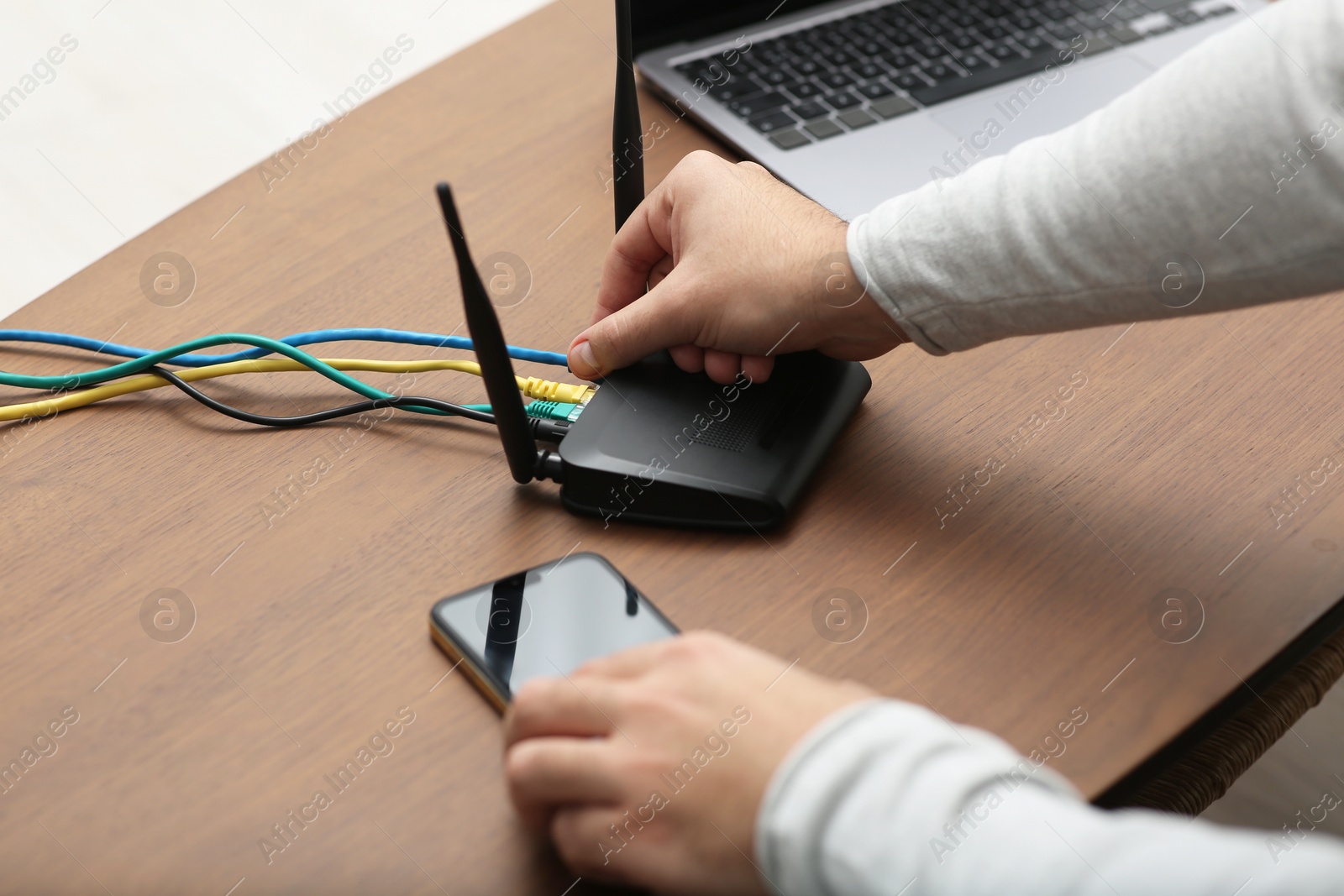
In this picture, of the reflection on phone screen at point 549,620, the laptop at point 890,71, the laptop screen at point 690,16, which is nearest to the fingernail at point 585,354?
the reflection on phone screen at point 549,620

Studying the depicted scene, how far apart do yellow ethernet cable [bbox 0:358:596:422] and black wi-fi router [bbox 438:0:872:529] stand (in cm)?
4

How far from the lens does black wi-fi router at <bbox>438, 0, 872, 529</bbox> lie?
0.60 metres

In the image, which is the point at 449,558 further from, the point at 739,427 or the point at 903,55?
the point at 903,55

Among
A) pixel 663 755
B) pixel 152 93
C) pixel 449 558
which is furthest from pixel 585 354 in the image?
pixel 152 93

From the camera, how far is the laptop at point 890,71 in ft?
2.83

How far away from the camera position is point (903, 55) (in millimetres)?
959

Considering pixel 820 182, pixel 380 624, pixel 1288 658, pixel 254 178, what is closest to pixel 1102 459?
pixel 1288 658

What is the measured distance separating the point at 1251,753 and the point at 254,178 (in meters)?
0.84

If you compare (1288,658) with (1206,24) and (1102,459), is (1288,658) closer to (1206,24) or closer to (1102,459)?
(1102,459)

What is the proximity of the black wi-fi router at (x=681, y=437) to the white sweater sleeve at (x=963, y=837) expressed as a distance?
183 millimetres

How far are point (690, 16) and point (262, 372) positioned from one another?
1.70 ft

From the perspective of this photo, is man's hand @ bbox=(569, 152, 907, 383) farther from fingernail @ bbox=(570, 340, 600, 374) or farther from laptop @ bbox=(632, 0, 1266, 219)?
laptop @ bbox=(632, 0, 1266, 219)

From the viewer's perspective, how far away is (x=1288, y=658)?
21.5 inches

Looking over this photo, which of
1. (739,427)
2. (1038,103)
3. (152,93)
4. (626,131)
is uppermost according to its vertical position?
(152,93)
